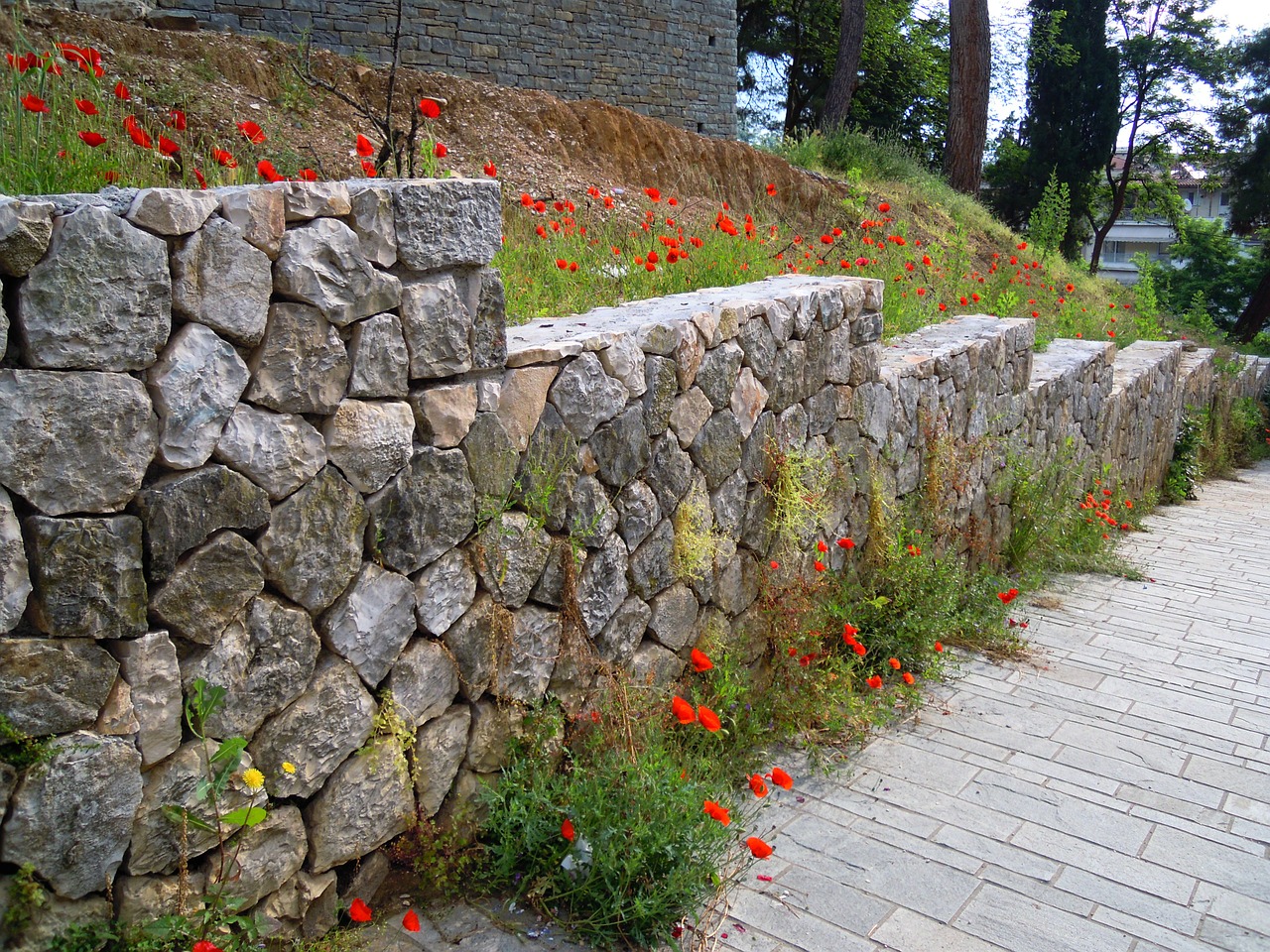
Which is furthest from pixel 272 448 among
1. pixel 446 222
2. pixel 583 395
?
pixel 583 395

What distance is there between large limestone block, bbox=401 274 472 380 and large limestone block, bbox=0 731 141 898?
1.08m

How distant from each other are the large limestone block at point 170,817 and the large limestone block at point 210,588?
25 cm

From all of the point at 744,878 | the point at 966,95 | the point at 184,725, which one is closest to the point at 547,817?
the point at 744,878

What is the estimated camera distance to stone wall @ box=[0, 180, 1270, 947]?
1.79 m

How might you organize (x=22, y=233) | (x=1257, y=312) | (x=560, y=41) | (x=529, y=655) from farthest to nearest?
(x=1257, y=312), (x=560, y=41), (x=529, y=655), (x=22, y=233)

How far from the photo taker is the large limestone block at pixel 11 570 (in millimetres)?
1709

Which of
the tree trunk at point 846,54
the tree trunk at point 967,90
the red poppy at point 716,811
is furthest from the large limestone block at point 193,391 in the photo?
the tree trunk at point 846,54

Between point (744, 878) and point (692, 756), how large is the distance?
461mm

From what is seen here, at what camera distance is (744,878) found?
2.92 m

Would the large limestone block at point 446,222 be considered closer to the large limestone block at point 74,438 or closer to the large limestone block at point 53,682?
the large limestone block at point 74,438

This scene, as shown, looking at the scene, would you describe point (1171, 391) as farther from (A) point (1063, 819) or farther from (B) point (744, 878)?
(B) point (744, 878)

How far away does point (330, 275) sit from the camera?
2.22 metres

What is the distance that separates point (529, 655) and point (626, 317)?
49.1 inches

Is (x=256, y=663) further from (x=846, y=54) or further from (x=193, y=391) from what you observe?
(x=846, y=54)
